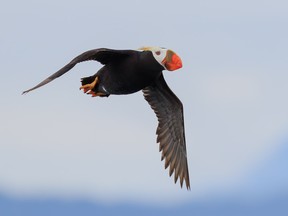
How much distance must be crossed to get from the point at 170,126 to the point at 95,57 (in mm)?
3096

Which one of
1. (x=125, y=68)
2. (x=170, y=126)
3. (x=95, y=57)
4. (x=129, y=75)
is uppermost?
(x=170, y=126)

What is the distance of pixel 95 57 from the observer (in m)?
11.5

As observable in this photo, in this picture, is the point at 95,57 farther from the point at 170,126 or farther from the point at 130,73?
the point at 170,126

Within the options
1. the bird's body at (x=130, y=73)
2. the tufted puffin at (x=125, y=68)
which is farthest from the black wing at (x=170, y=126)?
the bird's body at (x=130, y=73)

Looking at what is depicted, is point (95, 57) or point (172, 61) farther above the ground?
point (95, 57)

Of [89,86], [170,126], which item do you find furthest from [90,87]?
[170,126]

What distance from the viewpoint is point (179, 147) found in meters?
14.4

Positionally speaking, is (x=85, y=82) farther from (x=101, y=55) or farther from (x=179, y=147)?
(x=179, y=147)

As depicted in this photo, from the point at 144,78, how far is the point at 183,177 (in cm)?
330

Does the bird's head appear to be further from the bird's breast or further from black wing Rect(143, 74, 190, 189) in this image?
black wing Rect(143, 74, 190, 189)

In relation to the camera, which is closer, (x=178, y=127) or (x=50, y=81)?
(x=50, y=81)

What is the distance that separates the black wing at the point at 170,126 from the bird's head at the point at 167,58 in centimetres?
215

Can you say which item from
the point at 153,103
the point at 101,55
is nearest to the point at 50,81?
the point at 101,55

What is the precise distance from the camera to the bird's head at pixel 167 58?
11.4 m
